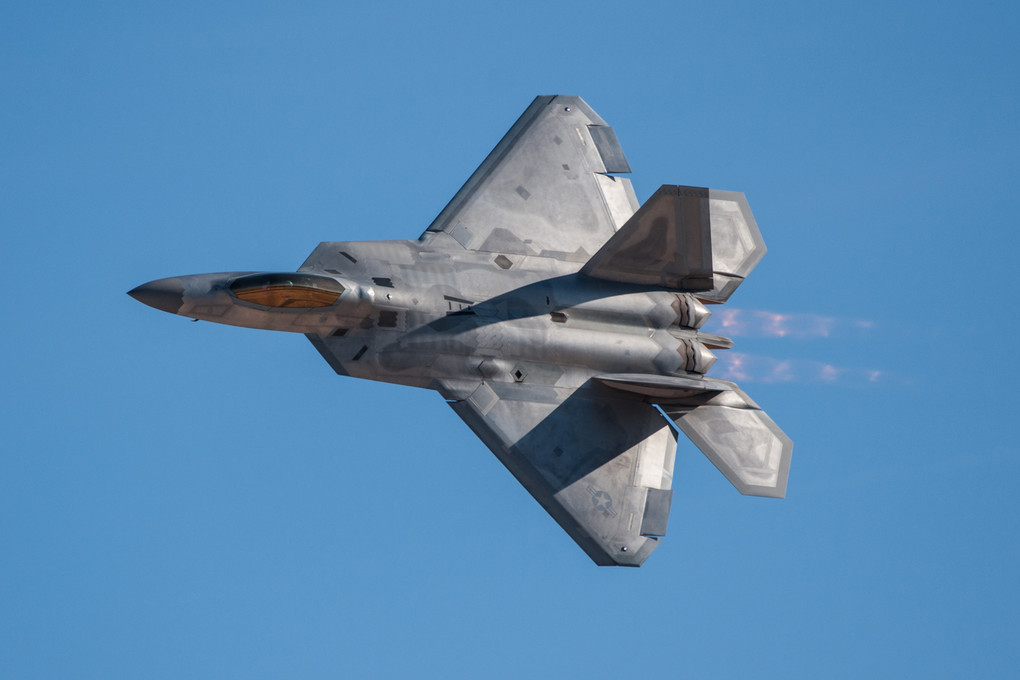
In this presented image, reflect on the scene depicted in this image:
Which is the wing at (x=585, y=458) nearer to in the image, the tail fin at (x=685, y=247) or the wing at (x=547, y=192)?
the tail fin at (x=685, y=247)

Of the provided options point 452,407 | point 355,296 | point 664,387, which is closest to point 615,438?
point 664,387

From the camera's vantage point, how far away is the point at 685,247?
29594mm

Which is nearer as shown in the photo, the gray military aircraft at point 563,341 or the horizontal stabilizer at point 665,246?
the gray military aircraft at point 563,341

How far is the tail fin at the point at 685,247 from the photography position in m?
28.9

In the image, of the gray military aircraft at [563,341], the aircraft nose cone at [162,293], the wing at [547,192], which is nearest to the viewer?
the aircraft nose cone at [162,293]

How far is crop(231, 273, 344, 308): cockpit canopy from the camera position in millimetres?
26844

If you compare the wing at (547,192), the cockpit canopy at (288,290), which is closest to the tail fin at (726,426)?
the wing at (547,192)

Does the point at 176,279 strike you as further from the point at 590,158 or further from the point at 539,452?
the point at 590,158

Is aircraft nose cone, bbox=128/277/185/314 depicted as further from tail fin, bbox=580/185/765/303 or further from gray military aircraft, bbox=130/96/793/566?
tail fin, bbox=580/185/765/303

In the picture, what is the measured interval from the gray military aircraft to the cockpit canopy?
0.12 feet

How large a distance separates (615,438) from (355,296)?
5775mm

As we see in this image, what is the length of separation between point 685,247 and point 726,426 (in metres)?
3.55

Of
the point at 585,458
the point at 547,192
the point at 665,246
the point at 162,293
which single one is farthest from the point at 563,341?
the point at 162,293

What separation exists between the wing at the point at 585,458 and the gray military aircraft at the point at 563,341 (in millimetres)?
26
